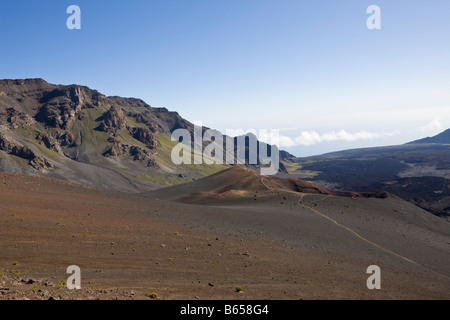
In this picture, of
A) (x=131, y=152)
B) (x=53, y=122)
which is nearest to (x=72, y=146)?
(x=53, y=122)

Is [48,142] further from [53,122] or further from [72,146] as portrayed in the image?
[53,122]

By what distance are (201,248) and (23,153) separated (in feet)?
441

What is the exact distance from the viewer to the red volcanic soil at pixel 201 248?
16438 mm

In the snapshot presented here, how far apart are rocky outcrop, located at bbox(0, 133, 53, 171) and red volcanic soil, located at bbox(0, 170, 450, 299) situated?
100 m

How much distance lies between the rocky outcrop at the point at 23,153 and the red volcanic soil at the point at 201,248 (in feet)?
329

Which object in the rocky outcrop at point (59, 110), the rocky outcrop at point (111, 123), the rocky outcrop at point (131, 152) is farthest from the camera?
the rocky outcrop at point (111, 123)

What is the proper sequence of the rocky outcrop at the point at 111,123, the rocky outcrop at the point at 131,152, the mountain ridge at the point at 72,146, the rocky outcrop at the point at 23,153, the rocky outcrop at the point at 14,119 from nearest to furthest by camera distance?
1. the rocky outcrop at the point at 23,153
2. the mountain ridge at the point at 72,146
3. the rocky outcrop at the point at 14,119
4. the rocky outcrop at the point at 131,152
5. the rocky outcrop at the point at 111,123

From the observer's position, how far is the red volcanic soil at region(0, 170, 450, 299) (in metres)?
16.4

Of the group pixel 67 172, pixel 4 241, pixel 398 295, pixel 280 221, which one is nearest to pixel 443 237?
pixel 280 221

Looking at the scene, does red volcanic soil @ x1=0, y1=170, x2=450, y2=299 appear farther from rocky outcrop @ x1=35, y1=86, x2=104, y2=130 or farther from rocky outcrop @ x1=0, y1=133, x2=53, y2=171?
rocky outcrop @ x1=35, y1=86, x2=104, y2=130

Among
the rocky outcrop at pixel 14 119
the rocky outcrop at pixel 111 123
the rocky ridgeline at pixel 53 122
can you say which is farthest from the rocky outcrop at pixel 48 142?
the rocky outcrop at pixel 111 123

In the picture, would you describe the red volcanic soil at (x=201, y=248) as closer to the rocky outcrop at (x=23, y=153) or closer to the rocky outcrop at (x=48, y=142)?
the rocky outcrop at (x=23, y=153)
